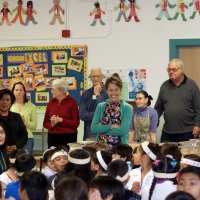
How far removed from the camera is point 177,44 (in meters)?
7.77

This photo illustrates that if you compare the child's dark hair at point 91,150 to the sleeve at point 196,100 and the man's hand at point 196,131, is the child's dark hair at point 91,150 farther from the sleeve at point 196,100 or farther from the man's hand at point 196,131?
the sleeve at point 196,100

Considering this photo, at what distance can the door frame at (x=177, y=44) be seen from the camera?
775 centimetres

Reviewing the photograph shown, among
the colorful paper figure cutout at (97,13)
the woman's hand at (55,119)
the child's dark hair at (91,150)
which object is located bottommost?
the child's dark hair at (91,150)

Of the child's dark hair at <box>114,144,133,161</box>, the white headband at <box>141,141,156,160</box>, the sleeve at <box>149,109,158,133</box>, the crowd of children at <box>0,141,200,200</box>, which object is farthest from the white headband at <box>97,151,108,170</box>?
the sleeve at <box>149,109,158,133</box>

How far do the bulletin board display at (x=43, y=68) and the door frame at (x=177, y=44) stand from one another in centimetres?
136

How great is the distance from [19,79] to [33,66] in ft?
1.07

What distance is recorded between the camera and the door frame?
25.4 ft

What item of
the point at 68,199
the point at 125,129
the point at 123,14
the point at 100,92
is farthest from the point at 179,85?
the point at 68,199

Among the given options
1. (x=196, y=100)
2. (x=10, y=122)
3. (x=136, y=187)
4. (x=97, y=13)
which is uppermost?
(x=97, y=13)

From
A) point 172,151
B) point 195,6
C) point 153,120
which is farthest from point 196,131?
point 195,6

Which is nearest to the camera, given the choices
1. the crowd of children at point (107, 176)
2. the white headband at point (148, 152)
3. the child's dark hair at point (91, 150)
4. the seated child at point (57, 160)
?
the crowd of children at point (107, 176)

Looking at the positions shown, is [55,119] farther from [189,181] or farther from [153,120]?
[189,181]

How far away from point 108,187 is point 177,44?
5035 mm

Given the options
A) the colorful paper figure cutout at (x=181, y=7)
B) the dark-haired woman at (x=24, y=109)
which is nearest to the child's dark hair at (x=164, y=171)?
the dark-haired woman at (x=24, y=109)
